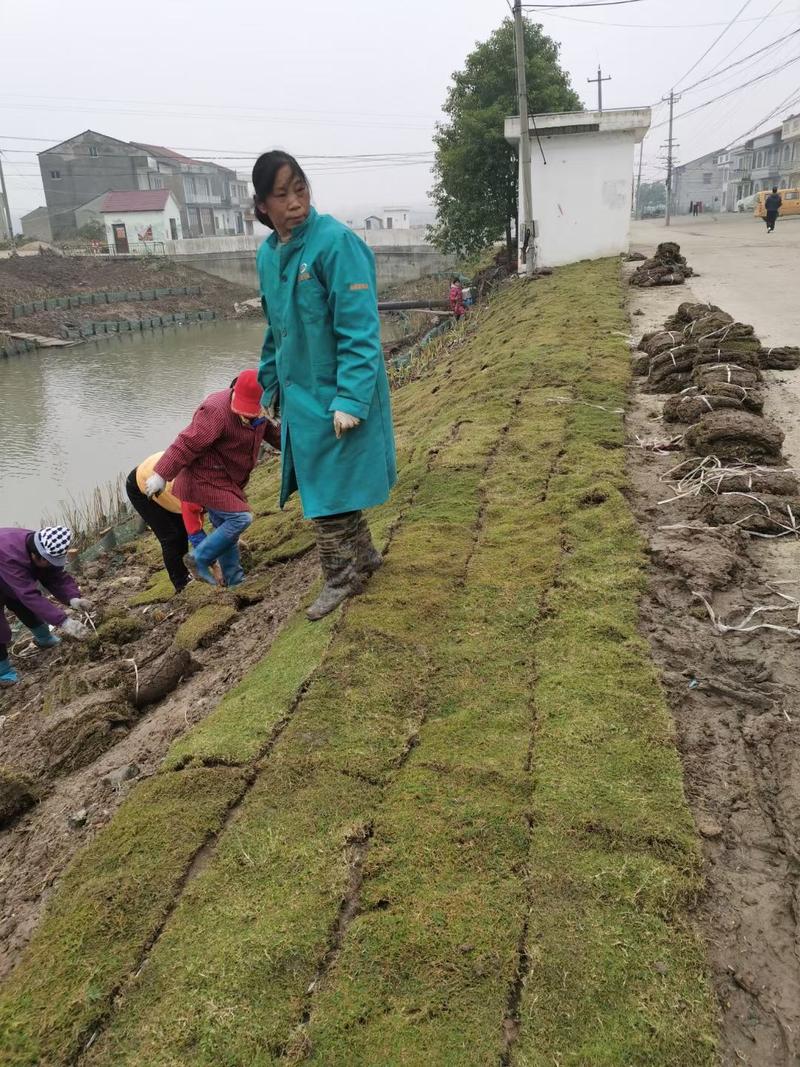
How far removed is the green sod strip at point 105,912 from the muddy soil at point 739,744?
1.51m

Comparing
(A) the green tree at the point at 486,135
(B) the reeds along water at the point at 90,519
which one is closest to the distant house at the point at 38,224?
(A) the green tree at the point at 486,135

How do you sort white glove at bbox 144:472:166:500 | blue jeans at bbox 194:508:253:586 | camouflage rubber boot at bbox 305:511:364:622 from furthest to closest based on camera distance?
blue jeans at bbox 194:508:253:586 → white glove at bbox 144:472:166:500 → camouflage rubber boot at bbox 305:511:364:622

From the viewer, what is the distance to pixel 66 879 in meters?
2.35

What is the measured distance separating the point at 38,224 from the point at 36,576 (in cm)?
6172

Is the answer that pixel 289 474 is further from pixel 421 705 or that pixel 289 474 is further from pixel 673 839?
pixel 673 839

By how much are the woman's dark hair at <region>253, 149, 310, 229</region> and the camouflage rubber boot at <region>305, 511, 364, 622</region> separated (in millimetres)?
1326

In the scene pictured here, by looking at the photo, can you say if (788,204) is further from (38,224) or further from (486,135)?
(38,224)

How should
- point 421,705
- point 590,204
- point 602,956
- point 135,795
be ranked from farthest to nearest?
point 590,204 < point 421,705 < point 135,795 < point 602,956

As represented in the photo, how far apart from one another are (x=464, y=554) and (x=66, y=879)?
2.42m

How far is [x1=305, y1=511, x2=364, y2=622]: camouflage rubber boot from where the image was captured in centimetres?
351

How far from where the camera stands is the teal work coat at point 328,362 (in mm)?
3014

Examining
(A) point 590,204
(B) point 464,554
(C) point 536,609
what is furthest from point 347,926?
(A) point 590,204

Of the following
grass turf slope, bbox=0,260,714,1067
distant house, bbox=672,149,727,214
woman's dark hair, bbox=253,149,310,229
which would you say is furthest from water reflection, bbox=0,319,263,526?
distant house, bbox=672,149,727,214

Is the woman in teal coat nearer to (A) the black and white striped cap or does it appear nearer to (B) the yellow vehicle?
(A) the black and white striped cap
